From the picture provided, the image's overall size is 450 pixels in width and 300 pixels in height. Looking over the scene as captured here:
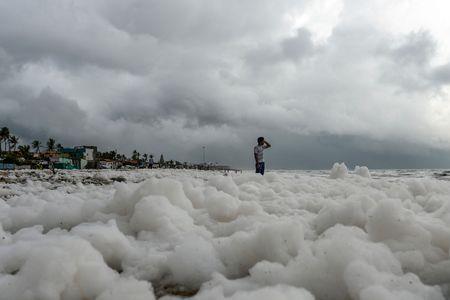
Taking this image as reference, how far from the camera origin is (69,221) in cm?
385

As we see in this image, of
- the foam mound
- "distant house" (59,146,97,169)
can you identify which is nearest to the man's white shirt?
the foam mound

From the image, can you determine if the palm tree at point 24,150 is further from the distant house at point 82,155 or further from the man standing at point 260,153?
the man standing at point 260,153

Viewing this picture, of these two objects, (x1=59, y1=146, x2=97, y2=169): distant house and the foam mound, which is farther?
(x1=59, y1=146, x2=97, y2=169): distant house

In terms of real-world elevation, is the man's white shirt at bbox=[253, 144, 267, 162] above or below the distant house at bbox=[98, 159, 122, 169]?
above

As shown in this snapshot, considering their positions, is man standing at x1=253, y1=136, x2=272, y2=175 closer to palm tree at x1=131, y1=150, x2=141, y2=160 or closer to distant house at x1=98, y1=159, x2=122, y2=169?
distant house at x1=98, y1=159, x2=122, y2=169

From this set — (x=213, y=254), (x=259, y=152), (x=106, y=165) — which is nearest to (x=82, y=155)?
(x=106, y=165)

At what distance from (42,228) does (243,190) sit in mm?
3210

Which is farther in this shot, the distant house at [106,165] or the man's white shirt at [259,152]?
the distant house at [106,165]

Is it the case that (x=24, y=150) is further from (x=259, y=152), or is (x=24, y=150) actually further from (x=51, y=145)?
(x=259, y=152)

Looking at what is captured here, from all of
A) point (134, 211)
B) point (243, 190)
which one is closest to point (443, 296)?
point (134, 211)

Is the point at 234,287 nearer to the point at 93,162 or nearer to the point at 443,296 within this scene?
the point at 443,296

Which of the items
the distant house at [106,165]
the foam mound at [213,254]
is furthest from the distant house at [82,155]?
the foam mound at [213,254]

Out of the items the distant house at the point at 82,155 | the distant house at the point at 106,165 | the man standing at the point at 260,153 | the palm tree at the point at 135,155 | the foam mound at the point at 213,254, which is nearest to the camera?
the foam mound at the point at 213,254

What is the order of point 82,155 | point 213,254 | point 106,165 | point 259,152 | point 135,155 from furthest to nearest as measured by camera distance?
1. point 135,155
2. point 106,165
3. point 82,155
4. point 259,152
5. point 213,254
